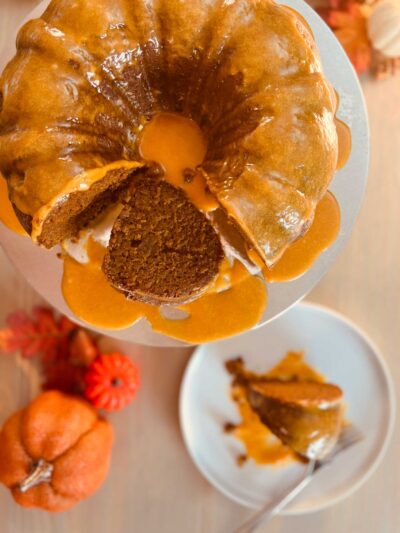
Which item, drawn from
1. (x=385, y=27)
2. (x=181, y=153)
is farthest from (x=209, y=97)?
(x=385, y=27)

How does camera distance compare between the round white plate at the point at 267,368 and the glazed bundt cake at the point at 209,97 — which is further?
the round white plate at the point at 267,368

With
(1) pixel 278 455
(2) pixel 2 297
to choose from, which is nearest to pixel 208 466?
(1) pixel 278 455

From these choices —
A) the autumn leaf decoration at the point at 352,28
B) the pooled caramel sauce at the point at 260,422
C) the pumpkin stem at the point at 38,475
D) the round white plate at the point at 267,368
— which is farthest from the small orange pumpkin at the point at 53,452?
the autumn leaf decoration at the point at 352,28

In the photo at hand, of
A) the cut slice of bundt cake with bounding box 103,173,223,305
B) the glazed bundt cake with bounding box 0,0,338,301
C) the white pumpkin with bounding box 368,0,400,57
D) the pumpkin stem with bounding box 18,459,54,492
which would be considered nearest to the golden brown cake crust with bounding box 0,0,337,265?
the glazed bundt cake with bounding box 0,0,338,301

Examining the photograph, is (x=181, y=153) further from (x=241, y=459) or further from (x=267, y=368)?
(x=241, y=459)

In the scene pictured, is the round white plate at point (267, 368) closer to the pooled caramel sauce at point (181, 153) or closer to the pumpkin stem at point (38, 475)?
the pumpkin stem at point (38, 475)

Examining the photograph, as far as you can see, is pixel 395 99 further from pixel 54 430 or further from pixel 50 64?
pixel 54 430
